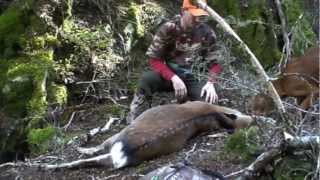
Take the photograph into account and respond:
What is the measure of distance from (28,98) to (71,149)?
4.94 ft

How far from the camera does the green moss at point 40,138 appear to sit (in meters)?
6.65

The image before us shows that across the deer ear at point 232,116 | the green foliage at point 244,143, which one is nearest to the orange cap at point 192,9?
the deer ear at point 232,116

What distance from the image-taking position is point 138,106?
22.3 feet

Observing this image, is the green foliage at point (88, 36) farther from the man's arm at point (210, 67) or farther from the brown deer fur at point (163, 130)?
the brown deer fur at point (163, 130)

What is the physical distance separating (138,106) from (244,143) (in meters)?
2.14

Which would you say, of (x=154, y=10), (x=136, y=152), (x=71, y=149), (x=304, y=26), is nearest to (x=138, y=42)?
(x=154, y=10)

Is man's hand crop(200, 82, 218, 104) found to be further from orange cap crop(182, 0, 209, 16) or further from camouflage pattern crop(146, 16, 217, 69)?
orange cap crop(182, 0, 209, 16)

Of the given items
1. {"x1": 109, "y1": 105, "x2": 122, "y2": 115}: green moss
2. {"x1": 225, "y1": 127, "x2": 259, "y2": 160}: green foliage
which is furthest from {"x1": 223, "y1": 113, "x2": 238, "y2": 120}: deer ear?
{"x1": 109, "y1": 105, "x2": 122, "y2": 115}: green moss

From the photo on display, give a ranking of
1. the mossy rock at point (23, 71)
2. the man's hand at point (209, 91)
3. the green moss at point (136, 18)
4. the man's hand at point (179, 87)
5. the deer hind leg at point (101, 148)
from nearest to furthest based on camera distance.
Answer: the deer hind leg at point (101, 148) < the man's hand at point (209, 91) < the man's hand at point (179, 87) < the mossy rock at point (23, 71) < the green moss at point (136, 18)

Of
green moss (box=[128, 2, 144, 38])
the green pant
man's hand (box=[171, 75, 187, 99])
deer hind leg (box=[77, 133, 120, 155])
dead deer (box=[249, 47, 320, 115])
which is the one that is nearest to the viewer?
deer hind leg (box=[77, 133, 120, 155])

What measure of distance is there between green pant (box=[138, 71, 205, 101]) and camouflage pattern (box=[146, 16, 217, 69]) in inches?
5.1

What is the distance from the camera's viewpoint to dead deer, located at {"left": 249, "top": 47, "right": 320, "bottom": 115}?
583 centimetres

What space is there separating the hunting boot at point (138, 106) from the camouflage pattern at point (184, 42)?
548 millimetres

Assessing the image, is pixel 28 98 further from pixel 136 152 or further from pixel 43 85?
pixel 136 152
